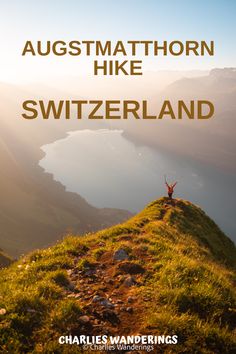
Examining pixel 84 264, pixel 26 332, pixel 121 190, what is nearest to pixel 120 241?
pixel 84 264

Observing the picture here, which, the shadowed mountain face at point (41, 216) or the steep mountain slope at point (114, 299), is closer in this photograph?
the steep mountain slope at point (114, 299)

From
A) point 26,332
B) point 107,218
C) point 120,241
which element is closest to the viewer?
point 26,332

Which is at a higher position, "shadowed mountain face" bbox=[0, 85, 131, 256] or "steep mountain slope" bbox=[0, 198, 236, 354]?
"shadowed mountain face" bbox=[0, 85, 131, 256]

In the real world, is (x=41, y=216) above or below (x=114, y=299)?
above

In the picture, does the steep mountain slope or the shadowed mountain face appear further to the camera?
the shadowed mountain face

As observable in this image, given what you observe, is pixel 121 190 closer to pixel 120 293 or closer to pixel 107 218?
pixel 107 218

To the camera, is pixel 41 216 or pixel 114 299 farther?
pixel 41 216

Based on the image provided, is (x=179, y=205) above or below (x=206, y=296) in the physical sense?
above

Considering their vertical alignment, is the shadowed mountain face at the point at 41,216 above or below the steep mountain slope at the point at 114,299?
above
